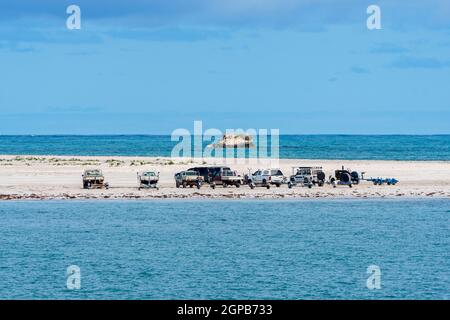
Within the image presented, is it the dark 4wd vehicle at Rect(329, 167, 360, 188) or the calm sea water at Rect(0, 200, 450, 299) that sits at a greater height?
the dark 4wd vehicle at Rect(329, 167, 360, 188)

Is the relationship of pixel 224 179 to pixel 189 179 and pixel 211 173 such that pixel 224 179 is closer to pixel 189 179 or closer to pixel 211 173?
pixel 211 173

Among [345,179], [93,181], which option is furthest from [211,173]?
[345,179]

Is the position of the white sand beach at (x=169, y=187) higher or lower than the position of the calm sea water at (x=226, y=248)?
higher

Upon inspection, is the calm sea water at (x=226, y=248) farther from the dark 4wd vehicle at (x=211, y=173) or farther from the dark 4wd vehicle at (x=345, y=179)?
the dark 4wd vehicle at (x=345, y=179)

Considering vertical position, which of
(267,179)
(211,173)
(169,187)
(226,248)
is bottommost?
(226,248)

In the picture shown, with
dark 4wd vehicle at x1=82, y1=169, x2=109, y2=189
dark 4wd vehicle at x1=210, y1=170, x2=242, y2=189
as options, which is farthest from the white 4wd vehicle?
dark 4wd vehicle at x1=82, y1=169, x2=109, y2=189

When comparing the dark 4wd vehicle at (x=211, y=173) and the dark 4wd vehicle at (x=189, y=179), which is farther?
the dark 4wd vehicle at (x=211, y=173)

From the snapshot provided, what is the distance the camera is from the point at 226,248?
2016 inches

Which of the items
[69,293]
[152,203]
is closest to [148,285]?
[69,293]

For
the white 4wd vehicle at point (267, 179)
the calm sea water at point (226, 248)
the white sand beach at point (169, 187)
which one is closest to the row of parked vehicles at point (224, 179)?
the white 4wd vehicle at point (267, 179)

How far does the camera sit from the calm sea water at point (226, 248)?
3934cm

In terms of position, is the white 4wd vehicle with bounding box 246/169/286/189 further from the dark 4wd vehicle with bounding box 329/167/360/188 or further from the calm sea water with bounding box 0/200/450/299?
the calm sea water with bounding box 0/200/450/299

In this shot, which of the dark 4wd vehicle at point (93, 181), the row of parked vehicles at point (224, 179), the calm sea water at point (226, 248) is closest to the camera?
the calm sea water at point (226, 248)

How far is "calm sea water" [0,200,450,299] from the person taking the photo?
39344 millimetres
